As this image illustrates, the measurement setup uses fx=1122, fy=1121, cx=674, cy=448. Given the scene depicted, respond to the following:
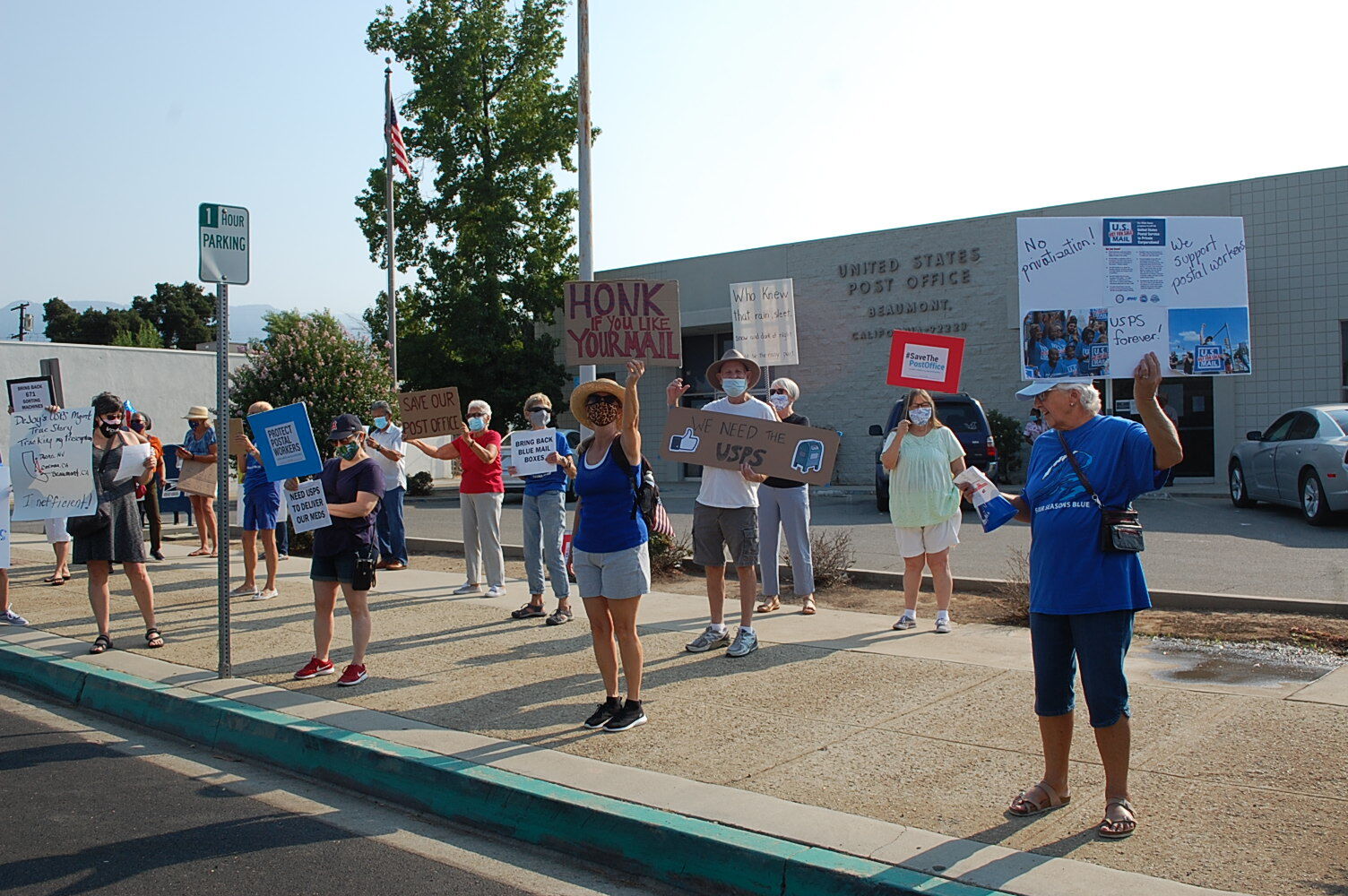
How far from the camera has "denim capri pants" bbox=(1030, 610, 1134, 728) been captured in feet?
14.3

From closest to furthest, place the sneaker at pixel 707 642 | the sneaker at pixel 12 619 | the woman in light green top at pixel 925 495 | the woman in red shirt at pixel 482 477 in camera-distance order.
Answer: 1. the sneaker at pixel 707 642
2. the woman in light green top at pixel 925 495
3. the sneaker at pixel 12 619
4. the woman in red shirt at pixel 482 477

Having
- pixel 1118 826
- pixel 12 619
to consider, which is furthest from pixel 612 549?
pixel 12 619

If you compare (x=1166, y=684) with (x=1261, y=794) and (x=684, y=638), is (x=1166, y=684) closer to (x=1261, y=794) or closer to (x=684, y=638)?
(x=1261, y=794)

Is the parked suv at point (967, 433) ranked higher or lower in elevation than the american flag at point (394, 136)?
lower

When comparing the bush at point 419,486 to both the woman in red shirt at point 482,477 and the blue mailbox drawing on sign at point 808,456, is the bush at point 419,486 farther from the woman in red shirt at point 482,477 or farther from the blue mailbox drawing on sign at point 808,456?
the blue mailbox drawing on sign at point 808,456

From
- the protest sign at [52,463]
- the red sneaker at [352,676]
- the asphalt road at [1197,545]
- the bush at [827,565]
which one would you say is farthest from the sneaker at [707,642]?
the protest sign at [52,463]

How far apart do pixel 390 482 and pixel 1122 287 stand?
8453 mm

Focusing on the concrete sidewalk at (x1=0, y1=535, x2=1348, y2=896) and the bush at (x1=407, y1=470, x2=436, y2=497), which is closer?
the concrete sidewalk at (x1=0, y1=535, x2=1348, y2=896)

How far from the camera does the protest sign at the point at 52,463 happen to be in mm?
8359

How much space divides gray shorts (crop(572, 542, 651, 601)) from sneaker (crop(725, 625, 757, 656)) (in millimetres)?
1674

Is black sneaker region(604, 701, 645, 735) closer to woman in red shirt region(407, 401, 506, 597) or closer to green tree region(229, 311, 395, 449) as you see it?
woman in red shirt region(407, 401, 506, 597)

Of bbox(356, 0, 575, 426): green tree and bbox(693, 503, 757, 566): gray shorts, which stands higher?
bbox(356, 0, 575, 426): green tree

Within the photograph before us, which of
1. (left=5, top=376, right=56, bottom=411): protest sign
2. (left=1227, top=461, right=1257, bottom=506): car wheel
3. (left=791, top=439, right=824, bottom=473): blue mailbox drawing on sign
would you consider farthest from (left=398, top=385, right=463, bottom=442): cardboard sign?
(left=1227, top=461, right=1257, bottom=506): car wheel

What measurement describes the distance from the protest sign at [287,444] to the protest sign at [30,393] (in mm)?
3226
